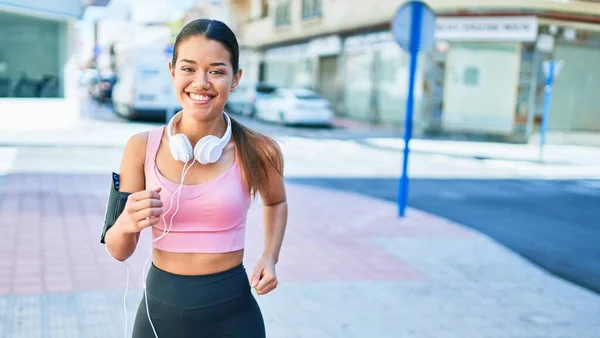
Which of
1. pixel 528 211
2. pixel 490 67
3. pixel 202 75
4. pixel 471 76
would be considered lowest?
pixel 528 211

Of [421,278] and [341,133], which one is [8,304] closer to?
[421,278]

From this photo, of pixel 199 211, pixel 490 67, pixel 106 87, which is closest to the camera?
pixel 199 211

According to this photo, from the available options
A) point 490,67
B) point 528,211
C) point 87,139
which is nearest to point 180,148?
point 528,211

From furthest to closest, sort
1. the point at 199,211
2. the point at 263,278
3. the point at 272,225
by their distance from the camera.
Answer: the point at 272,225 < the point at 263,278 < the point at 199,211

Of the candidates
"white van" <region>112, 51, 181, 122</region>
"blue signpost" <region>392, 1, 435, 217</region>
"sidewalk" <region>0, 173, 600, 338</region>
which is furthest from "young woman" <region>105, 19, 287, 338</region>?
"white van" <region>112, 51, 181, 122</region>

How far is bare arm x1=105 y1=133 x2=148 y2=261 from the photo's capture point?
1859 mm

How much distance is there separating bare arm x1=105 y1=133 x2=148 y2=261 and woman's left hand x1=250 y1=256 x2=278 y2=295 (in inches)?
15.1

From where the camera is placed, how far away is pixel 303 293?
5.09 meters

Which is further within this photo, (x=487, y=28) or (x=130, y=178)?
(x=487, y=28)

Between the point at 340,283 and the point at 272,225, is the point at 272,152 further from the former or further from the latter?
the point at 340,283

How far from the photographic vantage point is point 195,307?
1.93 meters

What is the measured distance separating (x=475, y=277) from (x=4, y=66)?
14371 millimetres

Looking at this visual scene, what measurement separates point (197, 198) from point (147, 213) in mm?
243

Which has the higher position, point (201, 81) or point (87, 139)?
point (201, 81)
